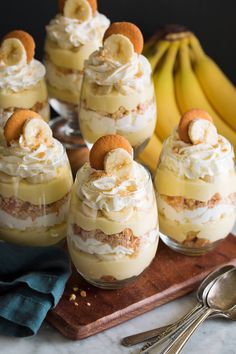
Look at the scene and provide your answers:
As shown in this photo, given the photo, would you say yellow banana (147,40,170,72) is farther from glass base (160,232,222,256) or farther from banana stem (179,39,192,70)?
glass base (160,232,222,256)

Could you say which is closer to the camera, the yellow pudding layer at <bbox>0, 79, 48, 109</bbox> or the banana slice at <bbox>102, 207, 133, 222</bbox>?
the banana slice at <bbox>102, 207, 133, 222</bbox>

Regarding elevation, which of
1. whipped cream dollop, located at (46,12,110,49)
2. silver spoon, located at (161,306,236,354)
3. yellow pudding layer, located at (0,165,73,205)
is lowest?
silver spoon, located at (161,306,236,354)

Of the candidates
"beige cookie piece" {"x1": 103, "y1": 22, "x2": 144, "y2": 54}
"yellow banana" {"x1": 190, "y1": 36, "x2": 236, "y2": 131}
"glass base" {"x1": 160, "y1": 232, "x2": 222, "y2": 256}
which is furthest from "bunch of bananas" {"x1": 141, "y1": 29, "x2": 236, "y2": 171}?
"glass base" {"x1": 160, "y1": 232, "x2": 222, "y2": 256}

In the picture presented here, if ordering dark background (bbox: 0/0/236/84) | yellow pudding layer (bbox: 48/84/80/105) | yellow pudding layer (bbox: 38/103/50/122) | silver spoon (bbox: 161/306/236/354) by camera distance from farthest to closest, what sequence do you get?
dark background (bbox: 0/0/236/84) < yellow pudding layer (bbox: 48/84/80/105) < yellow pudding layer (bbox: 38/103/50/122) < silver spoon (bbox: 161/306/236/354)

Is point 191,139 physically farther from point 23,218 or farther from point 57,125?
point 57,125

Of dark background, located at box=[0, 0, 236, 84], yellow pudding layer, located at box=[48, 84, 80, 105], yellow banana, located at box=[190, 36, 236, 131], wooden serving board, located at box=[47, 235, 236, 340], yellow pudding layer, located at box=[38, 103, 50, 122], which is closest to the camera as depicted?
wooden serving board, located at box=[47, 235, 236, 340]

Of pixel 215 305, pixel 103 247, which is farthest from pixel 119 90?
pixel 215 305

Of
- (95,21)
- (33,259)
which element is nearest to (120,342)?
(33,259)
